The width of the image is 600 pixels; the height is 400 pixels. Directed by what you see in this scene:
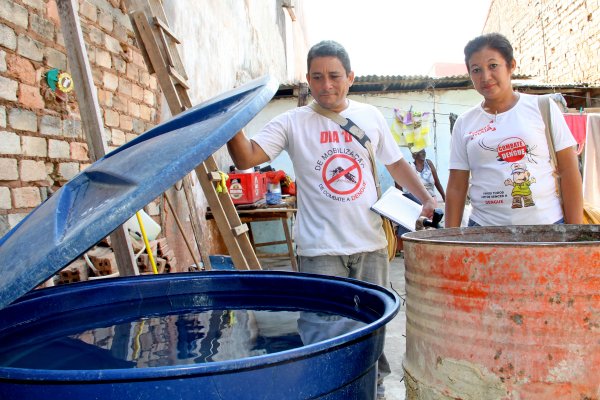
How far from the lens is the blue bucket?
2.77 feet

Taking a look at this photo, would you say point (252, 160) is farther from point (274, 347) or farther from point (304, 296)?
point (274, 347)

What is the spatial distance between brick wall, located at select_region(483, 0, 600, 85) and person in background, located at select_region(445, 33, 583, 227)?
9.11m

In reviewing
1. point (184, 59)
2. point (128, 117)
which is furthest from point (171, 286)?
point (184, 59)

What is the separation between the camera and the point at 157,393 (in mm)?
846

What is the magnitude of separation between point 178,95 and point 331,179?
5.96 feet

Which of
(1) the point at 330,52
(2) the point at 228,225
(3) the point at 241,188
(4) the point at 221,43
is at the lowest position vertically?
(2) the point at 228,225

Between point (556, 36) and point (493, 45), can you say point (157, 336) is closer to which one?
point (493, 45)

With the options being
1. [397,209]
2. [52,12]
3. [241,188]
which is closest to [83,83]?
Result: [52,12]

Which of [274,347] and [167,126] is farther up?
[167,126]

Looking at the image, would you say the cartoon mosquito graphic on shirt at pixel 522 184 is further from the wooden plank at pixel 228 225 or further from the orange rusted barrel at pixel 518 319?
the wooden plank at pixel 228 225

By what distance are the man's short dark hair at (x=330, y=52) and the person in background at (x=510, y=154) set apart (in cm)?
56

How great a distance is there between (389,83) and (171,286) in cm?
869

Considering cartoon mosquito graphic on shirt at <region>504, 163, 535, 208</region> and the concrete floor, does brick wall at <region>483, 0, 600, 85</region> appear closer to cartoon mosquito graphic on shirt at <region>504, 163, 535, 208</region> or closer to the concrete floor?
the concrete floor

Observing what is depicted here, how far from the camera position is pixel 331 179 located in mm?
2199
